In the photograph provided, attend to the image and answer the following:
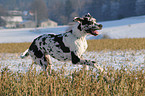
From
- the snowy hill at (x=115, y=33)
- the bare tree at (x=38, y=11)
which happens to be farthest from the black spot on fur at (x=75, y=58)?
the bare tree at (x=38, y=11)

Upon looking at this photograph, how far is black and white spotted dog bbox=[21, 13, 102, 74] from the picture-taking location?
4.28 metres

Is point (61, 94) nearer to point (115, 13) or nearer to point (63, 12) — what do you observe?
point (115, 13)

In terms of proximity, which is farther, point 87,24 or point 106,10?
point 106,10

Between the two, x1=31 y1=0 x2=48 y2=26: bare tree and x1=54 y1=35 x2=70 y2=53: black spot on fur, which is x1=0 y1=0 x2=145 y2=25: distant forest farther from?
x1=54 y1=35 x2=70 y2=53: black spot on fur

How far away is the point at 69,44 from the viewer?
180 inches

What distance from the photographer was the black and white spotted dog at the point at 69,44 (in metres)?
4.28

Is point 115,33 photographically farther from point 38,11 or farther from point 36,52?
point 38,11

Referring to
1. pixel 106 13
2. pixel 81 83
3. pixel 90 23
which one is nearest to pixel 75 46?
pixel 90 23

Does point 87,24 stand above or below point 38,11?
below

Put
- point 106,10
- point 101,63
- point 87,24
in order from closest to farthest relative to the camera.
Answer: point 87,24, point 101,63, point 106,10

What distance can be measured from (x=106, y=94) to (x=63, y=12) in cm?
9679

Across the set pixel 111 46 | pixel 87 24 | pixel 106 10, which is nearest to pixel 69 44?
pixel 87 24

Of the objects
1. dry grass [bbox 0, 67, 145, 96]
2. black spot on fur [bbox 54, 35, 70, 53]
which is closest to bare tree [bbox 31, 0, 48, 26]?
black spot on fur [bbox 54, 35, 70, 53]

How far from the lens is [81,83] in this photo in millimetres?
3955
